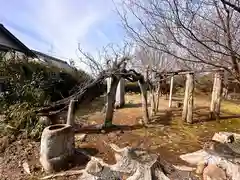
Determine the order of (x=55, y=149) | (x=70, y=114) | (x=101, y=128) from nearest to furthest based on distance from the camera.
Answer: (x=55, y=149)
(x=70, y=114)
(x=101, y=128)

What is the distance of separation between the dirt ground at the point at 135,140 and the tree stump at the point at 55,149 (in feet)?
0.82

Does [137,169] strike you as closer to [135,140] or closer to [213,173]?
[213,173]

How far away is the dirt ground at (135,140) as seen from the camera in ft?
18.4

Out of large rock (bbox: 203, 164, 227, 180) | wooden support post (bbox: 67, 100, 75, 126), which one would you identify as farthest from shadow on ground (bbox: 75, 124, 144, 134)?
large rock (bbox: 203, 164, 227, 180)

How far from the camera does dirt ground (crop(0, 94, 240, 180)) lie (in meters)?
5.61

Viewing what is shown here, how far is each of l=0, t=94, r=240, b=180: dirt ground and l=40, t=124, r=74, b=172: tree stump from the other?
9.8 inches

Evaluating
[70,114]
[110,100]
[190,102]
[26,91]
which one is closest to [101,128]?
[110,100]

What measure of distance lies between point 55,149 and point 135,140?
2.32 m

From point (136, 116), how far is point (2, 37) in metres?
10.3

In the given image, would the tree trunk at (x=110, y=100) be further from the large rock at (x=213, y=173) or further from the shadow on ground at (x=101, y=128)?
the large rock at (x=213, y=173)

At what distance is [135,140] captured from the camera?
679cm

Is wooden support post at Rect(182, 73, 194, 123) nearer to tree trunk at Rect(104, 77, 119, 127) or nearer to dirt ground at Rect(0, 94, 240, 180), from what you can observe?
dirt ground at Rect(0, 94, 240, 180)

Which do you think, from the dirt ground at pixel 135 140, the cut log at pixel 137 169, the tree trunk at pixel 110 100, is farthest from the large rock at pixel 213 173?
the tree trunk at pixel 110 100

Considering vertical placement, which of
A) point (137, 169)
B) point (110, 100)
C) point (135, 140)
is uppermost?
point (110, 100)
